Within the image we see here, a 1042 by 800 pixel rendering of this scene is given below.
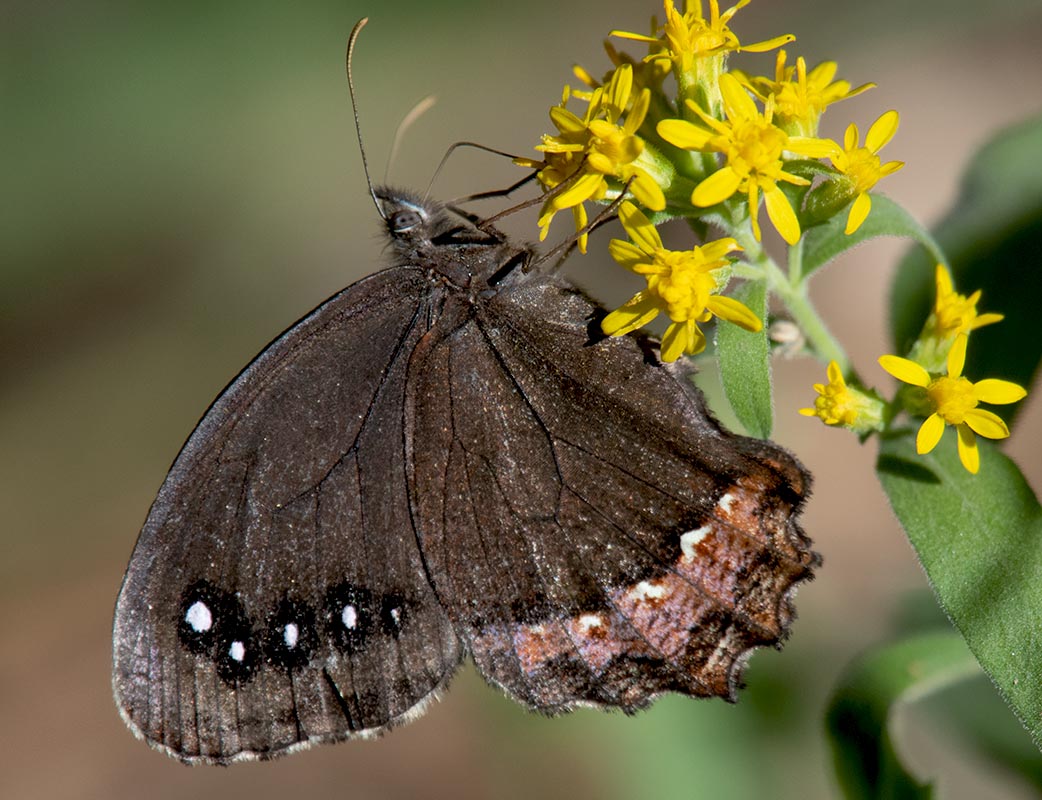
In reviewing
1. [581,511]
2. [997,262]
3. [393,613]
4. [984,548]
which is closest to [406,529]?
[393,613]

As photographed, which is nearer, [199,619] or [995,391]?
[995,391]

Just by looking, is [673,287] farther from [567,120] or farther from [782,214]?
[567,120]

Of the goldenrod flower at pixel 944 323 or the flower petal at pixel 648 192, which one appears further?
the goldenrod flower at pixel 944 323

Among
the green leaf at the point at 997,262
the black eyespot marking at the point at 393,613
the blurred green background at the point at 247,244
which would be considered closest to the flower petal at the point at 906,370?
the green leaf at the point at 997,262

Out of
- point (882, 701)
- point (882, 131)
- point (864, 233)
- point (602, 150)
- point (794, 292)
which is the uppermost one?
point (602, 150)

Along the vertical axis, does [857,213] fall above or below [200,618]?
above

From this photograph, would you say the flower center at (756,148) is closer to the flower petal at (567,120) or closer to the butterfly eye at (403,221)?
the flower petal at (567,120)
